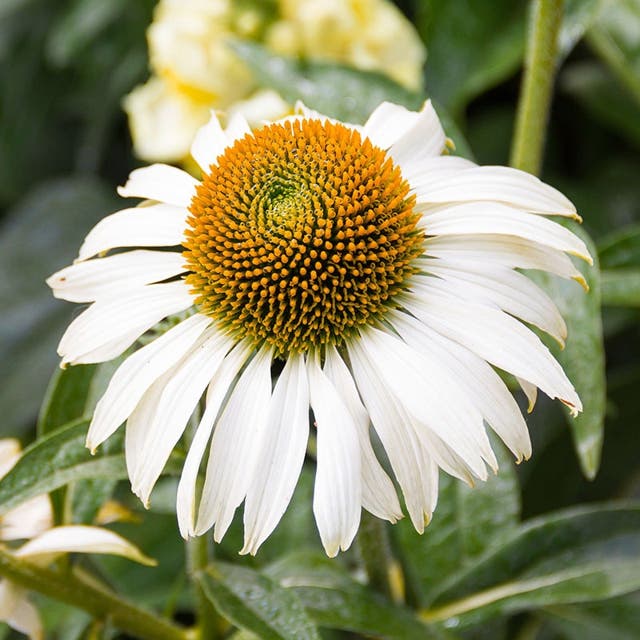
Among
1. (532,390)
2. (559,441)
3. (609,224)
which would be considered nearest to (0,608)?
(532,390)

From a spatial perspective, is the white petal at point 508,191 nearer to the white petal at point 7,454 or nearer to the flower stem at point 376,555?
the flower stem at point 376,555

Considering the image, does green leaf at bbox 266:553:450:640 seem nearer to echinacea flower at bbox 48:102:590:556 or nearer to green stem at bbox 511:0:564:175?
echinacea flower at bbox 48:102:590:556

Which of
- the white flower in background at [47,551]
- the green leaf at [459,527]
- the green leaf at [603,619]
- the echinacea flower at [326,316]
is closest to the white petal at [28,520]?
the white flower in background at [47,551]

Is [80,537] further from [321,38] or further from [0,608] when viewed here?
[321,38]

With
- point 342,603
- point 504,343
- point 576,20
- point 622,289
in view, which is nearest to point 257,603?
point 342,603

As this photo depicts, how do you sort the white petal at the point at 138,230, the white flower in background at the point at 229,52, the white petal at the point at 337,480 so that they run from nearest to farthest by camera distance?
the white petal at the point at 337,480, the white petal at the point at 138,230, the white flower in background at the point at 229,52

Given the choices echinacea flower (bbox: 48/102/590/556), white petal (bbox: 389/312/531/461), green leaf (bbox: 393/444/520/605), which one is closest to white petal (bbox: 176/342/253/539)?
echinacea flower (bbox: 48/102/590/556)
